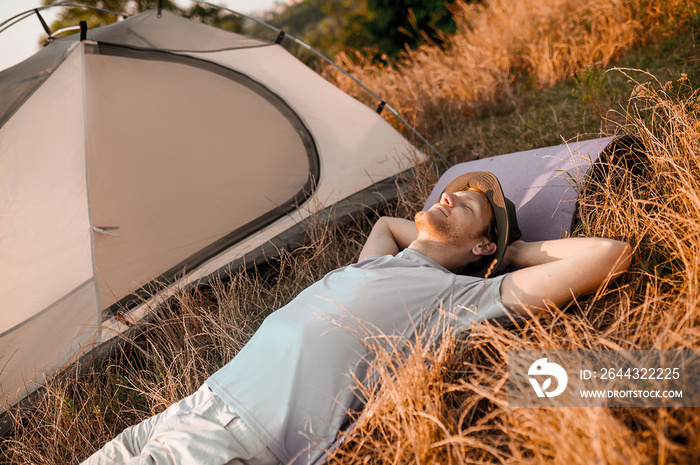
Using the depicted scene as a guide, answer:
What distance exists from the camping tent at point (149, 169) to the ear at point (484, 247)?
1.23 meters

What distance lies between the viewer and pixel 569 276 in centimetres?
147

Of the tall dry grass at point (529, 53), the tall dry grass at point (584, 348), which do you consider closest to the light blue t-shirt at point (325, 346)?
the tall dry grass at point (584, 348)

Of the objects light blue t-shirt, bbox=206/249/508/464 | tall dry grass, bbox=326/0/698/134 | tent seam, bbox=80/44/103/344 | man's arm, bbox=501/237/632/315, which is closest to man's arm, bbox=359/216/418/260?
light blue t-shirt, bbox=206/249/508/464

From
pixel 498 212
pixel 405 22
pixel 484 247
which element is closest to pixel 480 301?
pixel 484 247

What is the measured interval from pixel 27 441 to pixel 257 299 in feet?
3.76

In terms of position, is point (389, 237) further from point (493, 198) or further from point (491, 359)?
point (491, 359)

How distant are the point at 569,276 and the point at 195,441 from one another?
4.31ft

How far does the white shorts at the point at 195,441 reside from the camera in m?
1.47

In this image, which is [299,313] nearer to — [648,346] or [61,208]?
[648,346]

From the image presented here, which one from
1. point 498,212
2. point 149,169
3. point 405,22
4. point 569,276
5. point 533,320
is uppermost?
point 405,22

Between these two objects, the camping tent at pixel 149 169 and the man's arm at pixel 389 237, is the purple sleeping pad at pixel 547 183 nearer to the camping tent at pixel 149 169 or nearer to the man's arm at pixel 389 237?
the man's arm at pixel 389 237

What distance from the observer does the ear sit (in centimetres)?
183

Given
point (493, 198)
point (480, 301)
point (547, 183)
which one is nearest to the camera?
point (480, 301)

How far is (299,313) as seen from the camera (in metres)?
1.64
